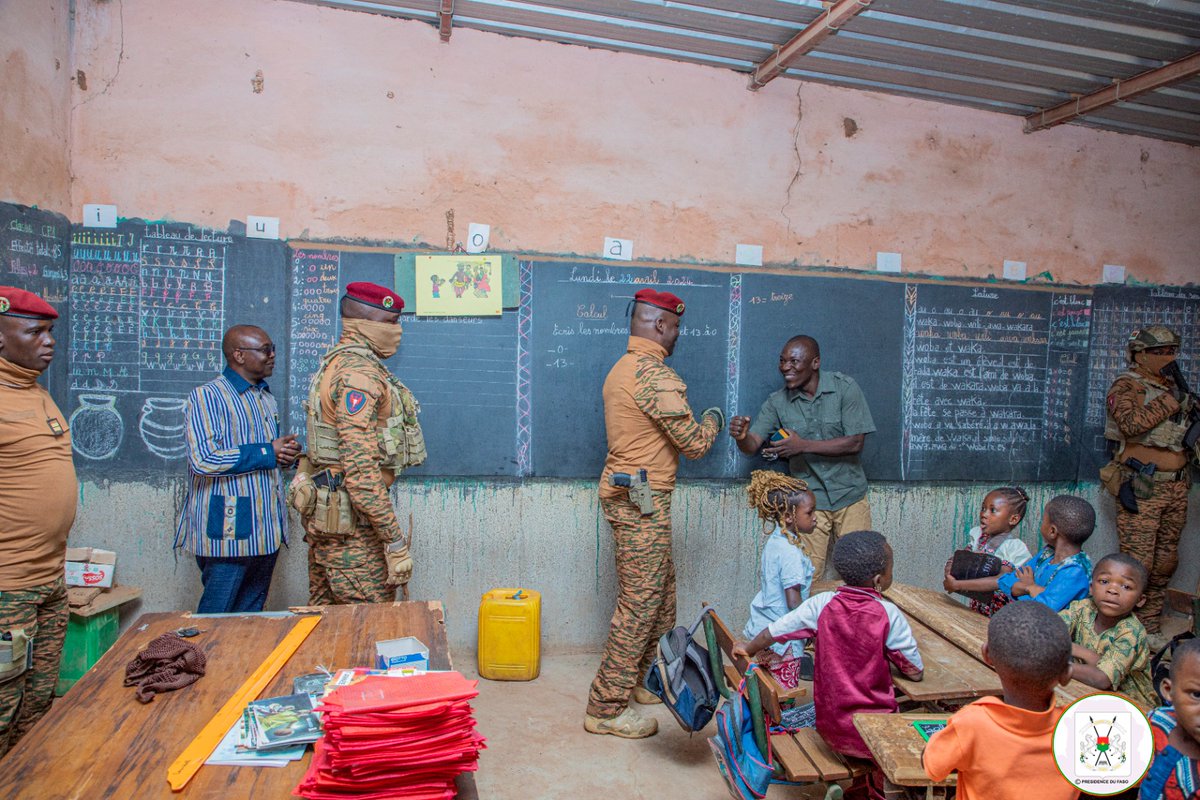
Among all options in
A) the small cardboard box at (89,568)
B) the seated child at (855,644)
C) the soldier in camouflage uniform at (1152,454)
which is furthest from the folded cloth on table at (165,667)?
the soldier in camouflage uniform at (1152,454)

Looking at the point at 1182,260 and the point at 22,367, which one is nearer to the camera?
the point at 22,367

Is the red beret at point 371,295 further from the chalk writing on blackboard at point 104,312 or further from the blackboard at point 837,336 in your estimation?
the blackboard at point 837,336

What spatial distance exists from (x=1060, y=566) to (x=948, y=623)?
50cm

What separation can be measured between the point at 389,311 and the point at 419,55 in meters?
1.82

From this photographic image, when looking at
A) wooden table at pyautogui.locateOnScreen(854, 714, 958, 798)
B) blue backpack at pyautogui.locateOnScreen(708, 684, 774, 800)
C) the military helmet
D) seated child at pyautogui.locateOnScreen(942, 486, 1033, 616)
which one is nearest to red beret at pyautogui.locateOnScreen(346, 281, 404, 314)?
blue backpack at pyautogui.locateOnScreen(708, 684, 774, 800)

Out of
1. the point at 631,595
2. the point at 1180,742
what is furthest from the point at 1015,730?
the point at 631,595

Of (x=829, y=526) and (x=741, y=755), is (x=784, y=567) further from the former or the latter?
(x=829, y=526)

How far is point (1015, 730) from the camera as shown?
174 centimetres

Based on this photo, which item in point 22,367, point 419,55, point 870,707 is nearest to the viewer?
point 870,707

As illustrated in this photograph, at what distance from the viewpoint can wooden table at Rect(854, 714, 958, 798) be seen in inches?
80.2

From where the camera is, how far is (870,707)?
8.06 feet

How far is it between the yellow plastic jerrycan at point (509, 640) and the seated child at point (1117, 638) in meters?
2.66

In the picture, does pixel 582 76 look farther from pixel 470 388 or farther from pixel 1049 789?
pixel 1049 789

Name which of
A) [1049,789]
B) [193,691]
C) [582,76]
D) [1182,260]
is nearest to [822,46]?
[582,76]
